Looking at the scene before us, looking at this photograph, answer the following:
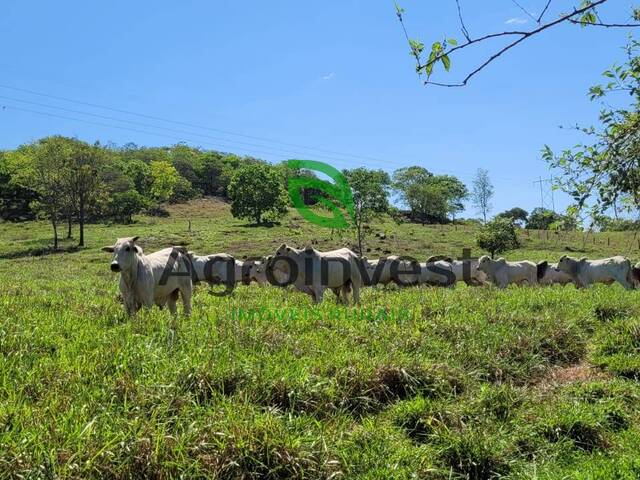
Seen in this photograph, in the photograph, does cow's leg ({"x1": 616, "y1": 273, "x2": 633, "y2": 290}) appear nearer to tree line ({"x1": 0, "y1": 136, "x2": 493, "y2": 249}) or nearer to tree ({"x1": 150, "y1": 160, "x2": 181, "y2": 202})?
tree line ({"x1": 0, "y1": 136, "x2": 493, "y2": 249})

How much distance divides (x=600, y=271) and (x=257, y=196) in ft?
183

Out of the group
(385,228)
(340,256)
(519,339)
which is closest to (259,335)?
(519,339)

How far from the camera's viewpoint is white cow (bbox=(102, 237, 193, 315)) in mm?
9523

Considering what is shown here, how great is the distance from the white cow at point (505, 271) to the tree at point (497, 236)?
1874 cm

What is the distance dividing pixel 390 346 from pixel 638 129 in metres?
4.91

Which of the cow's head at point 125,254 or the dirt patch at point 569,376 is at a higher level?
the cow's head at point 125,254

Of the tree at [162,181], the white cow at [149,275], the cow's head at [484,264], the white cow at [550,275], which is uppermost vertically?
the tree at [162,181]

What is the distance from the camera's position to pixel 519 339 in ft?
28.7

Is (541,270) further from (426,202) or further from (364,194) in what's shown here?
(426,202)

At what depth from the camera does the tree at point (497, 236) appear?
43.2 metres

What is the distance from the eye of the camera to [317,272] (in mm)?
13297

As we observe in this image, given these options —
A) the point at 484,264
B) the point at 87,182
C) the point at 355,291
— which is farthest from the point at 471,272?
the point at 87,182

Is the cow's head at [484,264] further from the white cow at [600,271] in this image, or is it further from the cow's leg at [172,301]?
the cow's leg at [172,301]

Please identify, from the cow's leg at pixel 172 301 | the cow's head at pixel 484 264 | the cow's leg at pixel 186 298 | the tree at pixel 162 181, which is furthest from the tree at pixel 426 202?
the cow's leg at pixel 186 298
